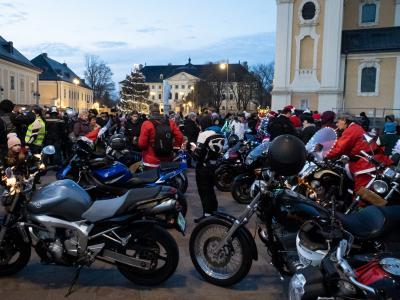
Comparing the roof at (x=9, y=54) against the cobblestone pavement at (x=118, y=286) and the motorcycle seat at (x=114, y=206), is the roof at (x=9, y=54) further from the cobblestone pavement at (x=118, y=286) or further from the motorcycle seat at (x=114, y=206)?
the motorcycle seat at (x=114, y=206)

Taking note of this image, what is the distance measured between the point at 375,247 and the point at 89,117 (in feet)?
37.3

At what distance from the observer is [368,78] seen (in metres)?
39.7

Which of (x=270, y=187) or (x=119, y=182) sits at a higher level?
(x=270, y=187)

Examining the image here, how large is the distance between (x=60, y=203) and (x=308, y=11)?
3957 centimetres

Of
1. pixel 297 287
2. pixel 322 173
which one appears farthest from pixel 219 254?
pixel 322 173

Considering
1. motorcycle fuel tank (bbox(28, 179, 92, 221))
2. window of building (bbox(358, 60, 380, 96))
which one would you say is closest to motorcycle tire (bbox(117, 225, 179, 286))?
motorcycle fuel tank (bbox(28, 179, 92, 221))

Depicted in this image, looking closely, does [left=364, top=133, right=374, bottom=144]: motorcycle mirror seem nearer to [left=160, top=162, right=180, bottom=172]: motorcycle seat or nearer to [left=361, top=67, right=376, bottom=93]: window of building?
[left=160, top=162, right=180, bottom=172]: motorcycle seat

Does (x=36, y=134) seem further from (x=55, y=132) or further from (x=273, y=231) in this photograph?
(x=273, y=231)

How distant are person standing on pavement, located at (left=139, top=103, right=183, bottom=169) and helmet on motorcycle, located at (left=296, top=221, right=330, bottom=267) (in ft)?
13.3

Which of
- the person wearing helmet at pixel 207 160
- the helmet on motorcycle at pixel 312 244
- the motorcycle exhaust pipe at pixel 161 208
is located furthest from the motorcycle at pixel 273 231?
the person wearing helmet at pixel 207 160

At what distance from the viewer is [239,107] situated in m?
Answer: 77.3

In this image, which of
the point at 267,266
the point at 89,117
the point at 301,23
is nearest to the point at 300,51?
the point at 301,23

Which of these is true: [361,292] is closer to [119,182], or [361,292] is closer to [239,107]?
[119,182]

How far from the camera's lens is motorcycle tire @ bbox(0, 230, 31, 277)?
15.1ft
